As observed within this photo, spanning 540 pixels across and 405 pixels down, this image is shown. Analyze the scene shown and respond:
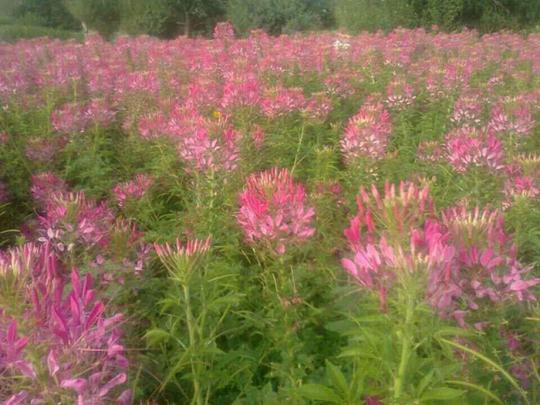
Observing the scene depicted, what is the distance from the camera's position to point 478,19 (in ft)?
60.1

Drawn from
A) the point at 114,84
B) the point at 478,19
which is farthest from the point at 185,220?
the point at 478,19

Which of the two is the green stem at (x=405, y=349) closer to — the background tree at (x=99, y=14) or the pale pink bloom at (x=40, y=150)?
the pale pink bloom at (x=40, y=150)

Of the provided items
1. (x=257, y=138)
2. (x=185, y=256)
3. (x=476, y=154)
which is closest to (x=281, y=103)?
(x=257, y=138)

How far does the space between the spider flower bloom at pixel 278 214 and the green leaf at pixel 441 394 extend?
658 millimetres

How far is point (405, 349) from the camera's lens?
1232mm

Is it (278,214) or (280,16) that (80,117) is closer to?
(278,214)

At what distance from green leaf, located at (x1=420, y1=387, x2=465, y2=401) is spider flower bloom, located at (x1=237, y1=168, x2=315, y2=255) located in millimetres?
658

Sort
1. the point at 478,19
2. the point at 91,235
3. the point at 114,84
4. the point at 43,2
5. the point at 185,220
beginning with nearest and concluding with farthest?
the point at 91,235, the point at 185,220, the point at 114,84, the point at 478,19, the point at 43,2

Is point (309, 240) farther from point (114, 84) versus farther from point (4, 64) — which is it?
point (4, 64)

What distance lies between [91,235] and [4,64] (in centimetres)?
529

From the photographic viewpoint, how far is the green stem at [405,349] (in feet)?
3.94

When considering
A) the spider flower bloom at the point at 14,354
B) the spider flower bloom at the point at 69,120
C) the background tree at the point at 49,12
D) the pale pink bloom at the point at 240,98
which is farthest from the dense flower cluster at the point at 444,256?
the background tree at the point at 49,12

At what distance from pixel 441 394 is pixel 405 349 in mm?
154

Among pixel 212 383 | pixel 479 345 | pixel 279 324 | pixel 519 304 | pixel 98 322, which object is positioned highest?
pixel 98 322
